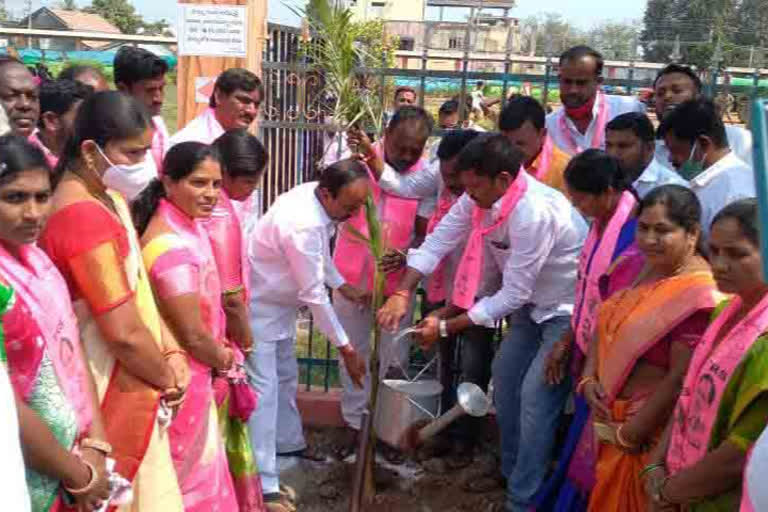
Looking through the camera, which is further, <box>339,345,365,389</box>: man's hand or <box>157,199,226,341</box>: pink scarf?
<box>339,345,365,389</box>: man's hand

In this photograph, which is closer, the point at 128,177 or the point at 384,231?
the point at 128,177

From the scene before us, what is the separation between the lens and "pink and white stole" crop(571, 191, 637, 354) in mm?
3178

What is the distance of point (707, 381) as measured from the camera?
7.39ft

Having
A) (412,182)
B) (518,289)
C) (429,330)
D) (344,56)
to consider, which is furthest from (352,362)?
(344,56)

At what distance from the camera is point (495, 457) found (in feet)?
14.4

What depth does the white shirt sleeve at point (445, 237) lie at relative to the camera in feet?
13.2

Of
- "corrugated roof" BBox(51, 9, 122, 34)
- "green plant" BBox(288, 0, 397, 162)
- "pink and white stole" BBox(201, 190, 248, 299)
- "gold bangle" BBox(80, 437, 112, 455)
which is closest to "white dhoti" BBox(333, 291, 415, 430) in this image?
"green plant" BBox(288, 0, 397, 162)

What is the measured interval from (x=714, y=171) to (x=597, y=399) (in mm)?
1086

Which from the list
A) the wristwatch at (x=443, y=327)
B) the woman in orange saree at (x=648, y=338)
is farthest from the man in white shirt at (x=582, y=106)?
the woman in orange saree at (x=648, y=338)

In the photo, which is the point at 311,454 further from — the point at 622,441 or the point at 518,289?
the point at 622,441

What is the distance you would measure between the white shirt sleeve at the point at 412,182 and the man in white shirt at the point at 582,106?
69cm

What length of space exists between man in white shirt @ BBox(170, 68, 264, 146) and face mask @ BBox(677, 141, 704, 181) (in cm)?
202

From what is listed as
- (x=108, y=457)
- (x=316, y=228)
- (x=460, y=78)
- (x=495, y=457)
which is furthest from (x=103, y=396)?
(x=460, y=78)

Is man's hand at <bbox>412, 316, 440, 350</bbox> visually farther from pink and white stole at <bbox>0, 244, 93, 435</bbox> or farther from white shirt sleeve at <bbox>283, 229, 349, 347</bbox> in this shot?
pink and white stole at <bbox>0, 244, 93, 435</bbox>
